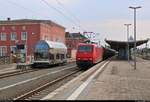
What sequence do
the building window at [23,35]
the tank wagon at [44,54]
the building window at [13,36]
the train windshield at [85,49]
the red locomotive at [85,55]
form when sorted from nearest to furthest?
the red locomotive at [85,55], the train windshield at [85,49], the tank wagon at [44,54], the building window at [23,35], the building window at [13,36]

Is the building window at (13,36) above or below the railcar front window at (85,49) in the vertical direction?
above

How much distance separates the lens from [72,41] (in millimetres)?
158875

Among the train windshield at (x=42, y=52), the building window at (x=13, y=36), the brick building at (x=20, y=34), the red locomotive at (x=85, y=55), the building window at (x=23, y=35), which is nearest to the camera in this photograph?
the red locomotive at (x=85, y=55)

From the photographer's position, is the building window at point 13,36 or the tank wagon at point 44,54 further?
the building window at point 13,36

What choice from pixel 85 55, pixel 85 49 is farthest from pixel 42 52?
pixel 85 55

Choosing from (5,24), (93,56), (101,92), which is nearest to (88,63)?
(93,56)

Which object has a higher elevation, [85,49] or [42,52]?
[85,49]

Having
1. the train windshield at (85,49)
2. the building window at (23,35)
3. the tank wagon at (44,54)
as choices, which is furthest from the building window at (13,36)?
the train windshield at (85,49)

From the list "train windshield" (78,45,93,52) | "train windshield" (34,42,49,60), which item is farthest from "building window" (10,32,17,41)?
"train windshield" (78,45,93,52)

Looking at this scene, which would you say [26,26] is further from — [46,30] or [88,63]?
[88,63]

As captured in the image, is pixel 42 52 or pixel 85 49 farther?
pixel 42 52

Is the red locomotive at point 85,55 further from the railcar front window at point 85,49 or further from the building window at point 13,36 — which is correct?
the building window at point 13,36

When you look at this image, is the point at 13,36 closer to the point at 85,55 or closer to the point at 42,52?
the point at 42,52

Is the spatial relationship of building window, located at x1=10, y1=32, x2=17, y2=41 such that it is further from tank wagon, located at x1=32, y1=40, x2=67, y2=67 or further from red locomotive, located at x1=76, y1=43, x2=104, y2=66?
red locomotive, located at x1=76, y1=43, x2=104, y2=66
